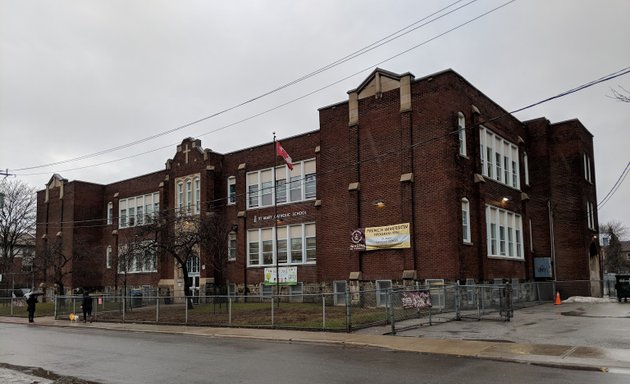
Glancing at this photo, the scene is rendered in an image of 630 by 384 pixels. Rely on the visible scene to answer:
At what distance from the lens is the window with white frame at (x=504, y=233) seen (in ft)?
104

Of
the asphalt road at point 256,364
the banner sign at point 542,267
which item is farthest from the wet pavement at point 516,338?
the banner sign at point 542,267

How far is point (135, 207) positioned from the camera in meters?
49.3

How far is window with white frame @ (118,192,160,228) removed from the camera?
47.2 metres

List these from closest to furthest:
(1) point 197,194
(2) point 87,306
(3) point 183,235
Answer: (2) point 87,306 < (3) point 183,235 < (1) point 197,194

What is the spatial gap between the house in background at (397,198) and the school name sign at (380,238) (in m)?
0.07

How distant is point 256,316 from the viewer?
24.5 m

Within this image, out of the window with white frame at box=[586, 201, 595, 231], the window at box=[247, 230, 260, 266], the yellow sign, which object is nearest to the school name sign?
the yellow sign

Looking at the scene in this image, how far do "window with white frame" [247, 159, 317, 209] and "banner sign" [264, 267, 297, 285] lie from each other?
14.7 ft

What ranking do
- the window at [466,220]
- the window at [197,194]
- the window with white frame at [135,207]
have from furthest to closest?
the window with white frame at [135,207], the window at [197,194], the window at [466,220]

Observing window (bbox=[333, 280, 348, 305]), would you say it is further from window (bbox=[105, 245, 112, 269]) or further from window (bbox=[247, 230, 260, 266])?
window (bbox=[105, 245, 112, 269])

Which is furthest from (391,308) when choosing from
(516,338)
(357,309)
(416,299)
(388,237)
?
(388,237)

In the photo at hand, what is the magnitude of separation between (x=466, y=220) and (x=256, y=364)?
19133mm

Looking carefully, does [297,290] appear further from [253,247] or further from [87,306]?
[87,306]

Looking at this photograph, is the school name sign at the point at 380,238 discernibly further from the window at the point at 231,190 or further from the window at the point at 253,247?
the window at the point at 231,190
